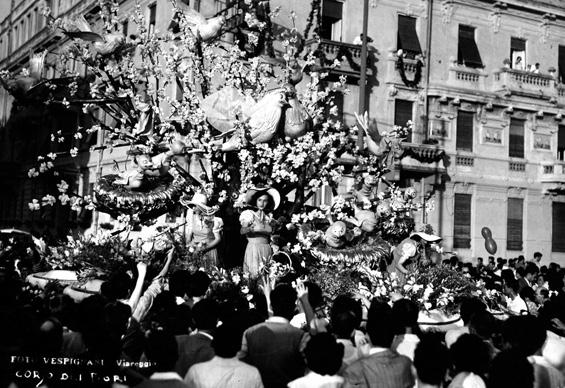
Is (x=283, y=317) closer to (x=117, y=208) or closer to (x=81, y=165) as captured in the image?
(x=117, y=208)

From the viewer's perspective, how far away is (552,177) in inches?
1164

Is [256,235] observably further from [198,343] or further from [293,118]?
[198,343]

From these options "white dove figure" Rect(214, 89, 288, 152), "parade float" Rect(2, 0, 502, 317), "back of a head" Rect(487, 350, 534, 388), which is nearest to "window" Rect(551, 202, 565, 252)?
"parade float" Rect(2, 0, 502, 317)

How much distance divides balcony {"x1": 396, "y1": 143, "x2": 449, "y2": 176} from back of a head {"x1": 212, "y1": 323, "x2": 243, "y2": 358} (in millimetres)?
21639

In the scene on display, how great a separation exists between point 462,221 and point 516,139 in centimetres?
423

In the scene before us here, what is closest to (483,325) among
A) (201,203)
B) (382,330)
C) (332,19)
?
(382,330)

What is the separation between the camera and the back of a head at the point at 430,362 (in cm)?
492

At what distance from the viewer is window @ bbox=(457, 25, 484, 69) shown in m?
29.1

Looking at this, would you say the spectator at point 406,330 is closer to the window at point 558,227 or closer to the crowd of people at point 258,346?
the crowd of people at point 258,346

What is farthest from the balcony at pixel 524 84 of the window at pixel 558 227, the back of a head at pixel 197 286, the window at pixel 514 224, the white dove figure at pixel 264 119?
the back of a head at pixel 197 286

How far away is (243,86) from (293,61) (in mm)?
1214

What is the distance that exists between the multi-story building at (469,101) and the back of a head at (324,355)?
21380mm

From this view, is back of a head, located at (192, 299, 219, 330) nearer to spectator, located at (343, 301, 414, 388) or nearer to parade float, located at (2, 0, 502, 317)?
spectator, located at (343, 301, 414, 388)

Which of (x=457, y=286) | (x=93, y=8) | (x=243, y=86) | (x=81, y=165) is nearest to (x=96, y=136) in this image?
(x=81, y=165)
